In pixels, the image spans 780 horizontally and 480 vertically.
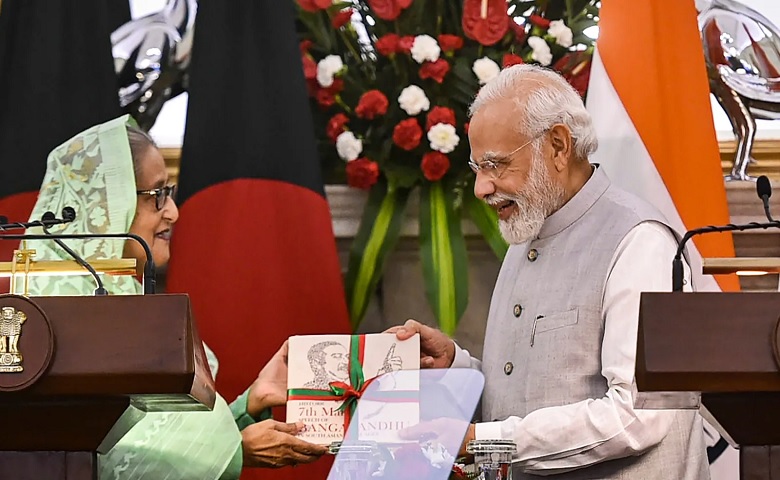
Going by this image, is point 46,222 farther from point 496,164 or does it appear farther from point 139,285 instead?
point 496,164

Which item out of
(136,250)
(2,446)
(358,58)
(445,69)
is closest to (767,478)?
(2,446)

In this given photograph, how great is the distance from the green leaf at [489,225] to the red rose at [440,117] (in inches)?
10.1

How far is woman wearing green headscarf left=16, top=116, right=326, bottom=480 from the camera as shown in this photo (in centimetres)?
286

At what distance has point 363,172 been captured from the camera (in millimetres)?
4035

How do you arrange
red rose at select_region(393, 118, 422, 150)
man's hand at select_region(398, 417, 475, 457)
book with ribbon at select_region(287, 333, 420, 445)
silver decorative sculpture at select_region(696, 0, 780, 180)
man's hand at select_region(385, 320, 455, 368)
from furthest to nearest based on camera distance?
silver decorative sculpture at select_region(696, 0, 780, 180) → red rose at select_region(393, 118, 422, 150) → man's hand at select_region(385, 320, 455, 368) → book with ribbon at select_region(287, 333, 420, 445) → man's hand at select_region(398, 417, 475, 457)

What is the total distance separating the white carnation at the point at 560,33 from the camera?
13.3 ft

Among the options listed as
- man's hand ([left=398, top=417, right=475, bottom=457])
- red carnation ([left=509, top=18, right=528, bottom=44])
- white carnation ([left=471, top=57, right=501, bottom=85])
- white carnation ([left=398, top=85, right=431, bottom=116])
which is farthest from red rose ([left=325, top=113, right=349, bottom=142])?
man's hand ([left=398, top=417, right=475, bottom=457])

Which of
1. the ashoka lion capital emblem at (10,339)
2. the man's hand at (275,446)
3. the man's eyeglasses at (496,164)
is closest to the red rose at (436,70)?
the man's eyeglasses at (496,164)

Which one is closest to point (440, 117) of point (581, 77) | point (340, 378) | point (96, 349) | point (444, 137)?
point (444, 137)

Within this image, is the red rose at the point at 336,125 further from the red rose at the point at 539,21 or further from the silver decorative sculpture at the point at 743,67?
the silver decorative sculpture at the point at 743,67

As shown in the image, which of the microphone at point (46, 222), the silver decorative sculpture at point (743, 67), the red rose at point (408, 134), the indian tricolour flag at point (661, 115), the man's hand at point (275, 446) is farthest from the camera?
the silver decorative sculpture at point (743, 67)

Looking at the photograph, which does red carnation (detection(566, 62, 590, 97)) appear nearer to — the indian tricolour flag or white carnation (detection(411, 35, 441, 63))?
the indian tricolour flag

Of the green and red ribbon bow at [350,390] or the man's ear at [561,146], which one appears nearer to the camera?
the green and red ribbon bow at [350,390]

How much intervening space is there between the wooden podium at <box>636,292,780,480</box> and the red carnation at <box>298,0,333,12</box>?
2.26 metres
